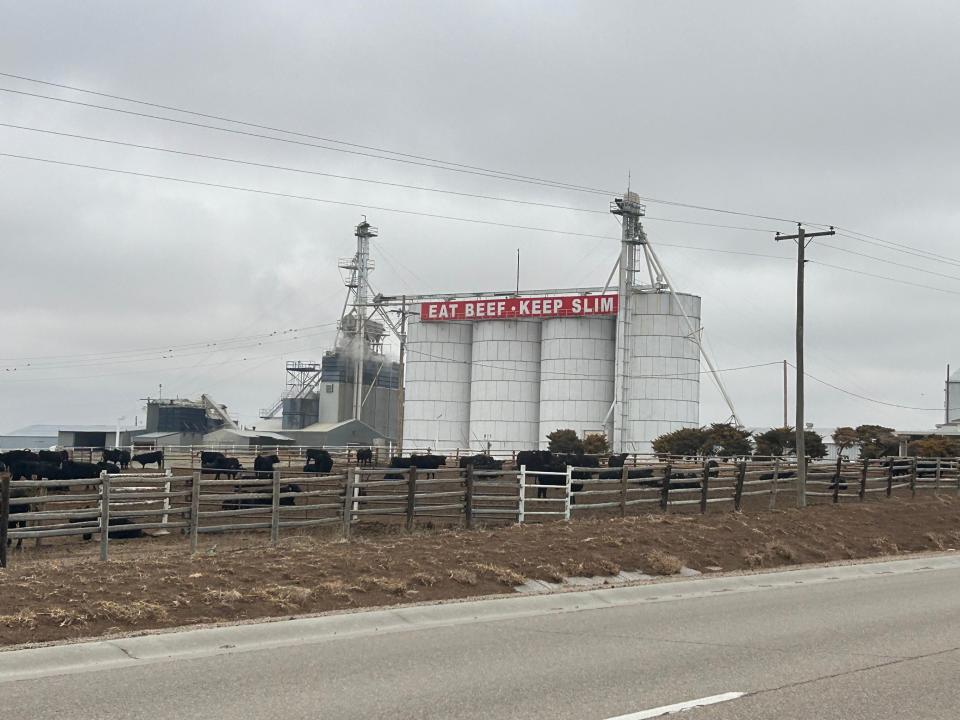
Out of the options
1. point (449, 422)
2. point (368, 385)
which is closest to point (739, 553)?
point (449, 422)

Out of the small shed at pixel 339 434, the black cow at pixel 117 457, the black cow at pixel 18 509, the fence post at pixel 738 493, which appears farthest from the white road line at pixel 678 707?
the small shed at pixel 339 434

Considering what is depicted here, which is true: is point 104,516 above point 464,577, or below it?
above

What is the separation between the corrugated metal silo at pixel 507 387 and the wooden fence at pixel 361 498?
179 ft

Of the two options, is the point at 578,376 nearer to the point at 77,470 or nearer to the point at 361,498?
the point at 77,470

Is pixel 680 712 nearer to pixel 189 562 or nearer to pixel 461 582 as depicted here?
pixel 461 582

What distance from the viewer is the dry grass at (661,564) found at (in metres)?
19.6

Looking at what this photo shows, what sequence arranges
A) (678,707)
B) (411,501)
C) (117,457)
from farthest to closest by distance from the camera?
(117,457) → (411,501) → (678,707)

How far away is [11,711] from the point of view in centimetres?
834

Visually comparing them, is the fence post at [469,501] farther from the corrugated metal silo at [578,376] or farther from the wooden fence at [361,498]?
the corrugated metal silo at [578,376]

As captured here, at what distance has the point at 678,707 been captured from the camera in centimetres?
852

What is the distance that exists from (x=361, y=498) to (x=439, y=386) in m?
80.7

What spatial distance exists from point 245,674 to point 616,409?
3130 inches

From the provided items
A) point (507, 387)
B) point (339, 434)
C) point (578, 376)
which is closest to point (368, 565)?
point (578, 376)

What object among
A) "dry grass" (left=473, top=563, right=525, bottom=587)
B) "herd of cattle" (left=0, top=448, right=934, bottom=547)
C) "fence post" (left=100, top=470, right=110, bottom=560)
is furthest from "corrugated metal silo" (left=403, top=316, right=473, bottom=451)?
"dry grass" (left=473, top=563, right=525, bottom=587)
